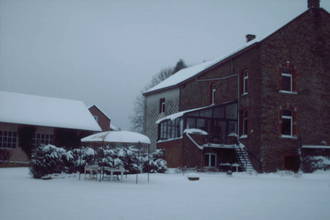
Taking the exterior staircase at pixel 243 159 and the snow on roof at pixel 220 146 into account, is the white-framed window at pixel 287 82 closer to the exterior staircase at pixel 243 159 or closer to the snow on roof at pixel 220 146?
the exterior staircase at pixel 243 159

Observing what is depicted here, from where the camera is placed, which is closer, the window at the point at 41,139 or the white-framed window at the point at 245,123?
the white-framed window at the point at 245,123

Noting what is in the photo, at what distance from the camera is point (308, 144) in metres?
24.6

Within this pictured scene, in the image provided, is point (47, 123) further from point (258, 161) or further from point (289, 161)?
point (289, 161)

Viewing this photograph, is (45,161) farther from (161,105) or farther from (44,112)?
(161,105)

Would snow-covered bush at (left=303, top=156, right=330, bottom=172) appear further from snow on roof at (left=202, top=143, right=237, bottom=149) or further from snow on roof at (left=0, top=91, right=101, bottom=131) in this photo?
snow on roof at (left=0, top=91, right=101, bottom=131)

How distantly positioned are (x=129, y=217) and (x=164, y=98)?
28.2m

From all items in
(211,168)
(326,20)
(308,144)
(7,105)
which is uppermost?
(326,20)

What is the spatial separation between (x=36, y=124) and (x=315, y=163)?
787 inches

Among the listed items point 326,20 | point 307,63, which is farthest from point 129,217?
point 326,20

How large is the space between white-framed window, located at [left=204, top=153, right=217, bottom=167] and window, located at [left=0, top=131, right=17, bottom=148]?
14430 millimetres

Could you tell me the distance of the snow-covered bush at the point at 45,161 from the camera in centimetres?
1633

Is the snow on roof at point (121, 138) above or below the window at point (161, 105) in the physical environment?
below

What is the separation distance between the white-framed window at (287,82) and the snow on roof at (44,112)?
1484 centimetres

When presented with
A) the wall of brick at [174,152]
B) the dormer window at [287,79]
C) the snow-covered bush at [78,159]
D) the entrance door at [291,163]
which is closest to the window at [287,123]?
the dormer window at [287,79]
